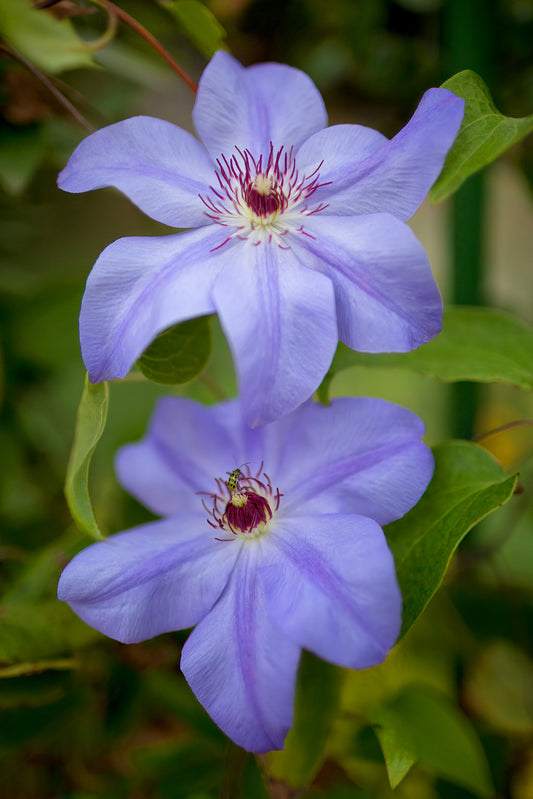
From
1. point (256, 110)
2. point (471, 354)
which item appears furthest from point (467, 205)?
point (256, 110)

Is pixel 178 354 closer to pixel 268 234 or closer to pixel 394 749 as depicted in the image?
pixel 268 234

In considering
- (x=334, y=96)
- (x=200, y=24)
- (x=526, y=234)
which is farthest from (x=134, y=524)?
(x=526, y=234)

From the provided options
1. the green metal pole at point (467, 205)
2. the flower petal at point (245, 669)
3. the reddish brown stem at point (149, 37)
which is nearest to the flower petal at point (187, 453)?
the flower petal at point (245, 669)

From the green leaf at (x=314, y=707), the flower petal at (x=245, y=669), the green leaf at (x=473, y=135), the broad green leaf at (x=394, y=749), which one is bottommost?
the green leaf at (x=314, y=707)

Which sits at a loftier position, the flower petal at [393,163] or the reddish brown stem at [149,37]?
the reddish brown stem at [149,37]

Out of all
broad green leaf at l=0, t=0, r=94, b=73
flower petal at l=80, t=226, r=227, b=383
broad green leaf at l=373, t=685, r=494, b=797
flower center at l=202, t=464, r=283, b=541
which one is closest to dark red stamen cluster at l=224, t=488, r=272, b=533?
flower center at l=202, t=464, r=283, b=541

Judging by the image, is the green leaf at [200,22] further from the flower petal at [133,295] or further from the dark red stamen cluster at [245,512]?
the dark red stamen cluster at [245,512]

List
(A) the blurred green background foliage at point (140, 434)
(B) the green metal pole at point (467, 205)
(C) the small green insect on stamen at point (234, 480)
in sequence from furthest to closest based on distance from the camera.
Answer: (B) the green metal pole at point (467, 205) → (A) the blurred green background foliage at point (140, 434) → (C) the small green insect on stamen at point (234, 480)
